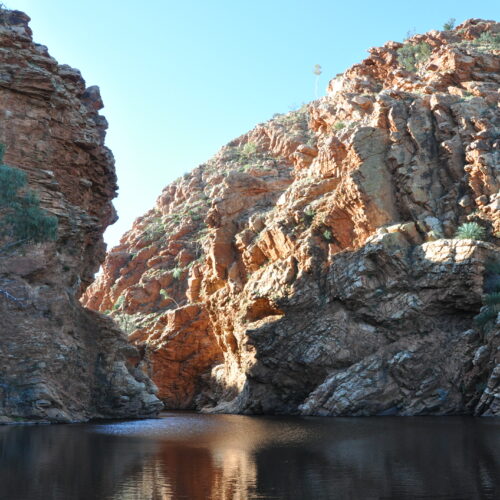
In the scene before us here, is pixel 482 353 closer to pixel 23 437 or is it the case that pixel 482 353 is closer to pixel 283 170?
pixel 23 437

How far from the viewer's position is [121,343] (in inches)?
1721

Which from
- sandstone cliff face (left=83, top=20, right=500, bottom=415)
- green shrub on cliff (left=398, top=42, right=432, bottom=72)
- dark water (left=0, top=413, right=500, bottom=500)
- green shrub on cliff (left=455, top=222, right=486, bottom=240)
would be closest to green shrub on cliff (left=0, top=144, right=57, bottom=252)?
dark water (left=0, top=413, right=500, bottom=500)

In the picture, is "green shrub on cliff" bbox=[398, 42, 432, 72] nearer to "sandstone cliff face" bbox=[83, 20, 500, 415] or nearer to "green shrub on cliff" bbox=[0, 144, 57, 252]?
"sandstone cliff face" bbox=[83, 20, 500, 415]

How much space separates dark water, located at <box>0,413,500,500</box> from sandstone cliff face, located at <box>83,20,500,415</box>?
1399cm

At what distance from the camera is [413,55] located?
223 feet

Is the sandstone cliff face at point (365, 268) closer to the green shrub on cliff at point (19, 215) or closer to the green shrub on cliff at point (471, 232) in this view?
the green shrub on cliff at point (471, 232)

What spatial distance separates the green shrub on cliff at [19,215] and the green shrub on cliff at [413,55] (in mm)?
47037

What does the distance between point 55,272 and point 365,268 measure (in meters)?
22.3

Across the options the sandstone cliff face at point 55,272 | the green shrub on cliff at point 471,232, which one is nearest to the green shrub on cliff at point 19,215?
the sandstone cliff face at point 55,272

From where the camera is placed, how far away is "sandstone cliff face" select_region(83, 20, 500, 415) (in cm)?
4025

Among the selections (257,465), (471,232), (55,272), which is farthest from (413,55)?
(257,465)

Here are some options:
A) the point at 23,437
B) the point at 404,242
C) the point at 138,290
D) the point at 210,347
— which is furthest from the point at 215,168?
the point at 23,437

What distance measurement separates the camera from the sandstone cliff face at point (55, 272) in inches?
1391

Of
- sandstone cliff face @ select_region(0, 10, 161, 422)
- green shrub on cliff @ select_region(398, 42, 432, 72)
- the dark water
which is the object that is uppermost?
green shrub on cliff @ select_region(398, 42, 432, 72)
